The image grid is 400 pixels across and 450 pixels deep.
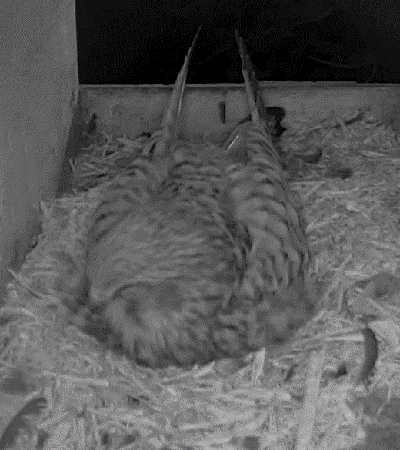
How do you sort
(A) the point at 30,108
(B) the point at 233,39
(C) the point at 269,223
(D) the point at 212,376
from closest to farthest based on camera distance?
(D) the point at 212,376 → (C) the point at 269,223 → (A) the point at 30,108 → (B) the point at 233,39

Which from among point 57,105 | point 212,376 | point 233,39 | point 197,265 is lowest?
point 212,376

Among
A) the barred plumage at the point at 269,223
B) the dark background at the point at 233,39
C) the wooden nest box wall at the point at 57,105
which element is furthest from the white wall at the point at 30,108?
the barred plumage at the point at 269,223

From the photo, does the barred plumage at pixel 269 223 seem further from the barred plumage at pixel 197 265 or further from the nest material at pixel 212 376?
the nest material at pixel 212 376

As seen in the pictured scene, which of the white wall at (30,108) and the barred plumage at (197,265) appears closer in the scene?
the barred plumage at (197,265)

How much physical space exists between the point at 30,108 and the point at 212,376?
977 mm

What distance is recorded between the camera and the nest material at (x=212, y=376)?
7.40 feet

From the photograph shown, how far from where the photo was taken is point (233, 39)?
3.74m

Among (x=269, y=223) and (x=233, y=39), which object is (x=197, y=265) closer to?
(x=269, y=223)

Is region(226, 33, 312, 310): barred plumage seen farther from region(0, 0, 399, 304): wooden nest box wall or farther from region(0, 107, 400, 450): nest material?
region(0, 0, 399, 304): wooden nest box wall

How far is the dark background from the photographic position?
370cm

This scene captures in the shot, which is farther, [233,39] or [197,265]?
[233,39]

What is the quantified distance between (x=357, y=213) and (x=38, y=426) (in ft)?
4.28

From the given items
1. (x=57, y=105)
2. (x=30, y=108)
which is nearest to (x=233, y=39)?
(x=57, y=105)

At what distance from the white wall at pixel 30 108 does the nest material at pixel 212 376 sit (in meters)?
0.12
